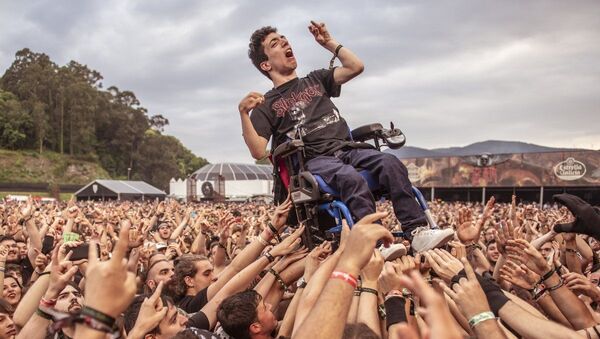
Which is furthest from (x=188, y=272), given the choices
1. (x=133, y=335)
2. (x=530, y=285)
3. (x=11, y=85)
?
(x=11, y=85)

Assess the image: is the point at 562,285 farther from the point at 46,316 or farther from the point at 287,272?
the point at 46,316

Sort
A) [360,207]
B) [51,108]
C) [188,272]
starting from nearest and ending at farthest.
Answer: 1. [360,207]
2. [188,272]
3. [51,108]

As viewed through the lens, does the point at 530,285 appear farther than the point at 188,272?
No

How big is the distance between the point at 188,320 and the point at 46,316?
942 mm

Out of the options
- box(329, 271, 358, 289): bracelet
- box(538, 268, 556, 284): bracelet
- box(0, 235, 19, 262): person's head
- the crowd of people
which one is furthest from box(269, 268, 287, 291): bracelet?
box(0, 235, 19, 262): person's head

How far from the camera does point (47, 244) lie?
7902 millimetres

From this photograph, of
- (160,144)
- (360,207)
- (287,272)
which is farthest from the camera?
(160,144)

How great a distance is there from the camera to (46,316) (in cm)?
350

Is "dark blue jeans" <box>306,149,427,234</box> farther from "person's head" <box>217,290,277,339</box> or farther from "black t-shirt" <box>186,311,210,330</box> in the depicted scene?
"black t-shirt" <box>186,311,210,330</box>

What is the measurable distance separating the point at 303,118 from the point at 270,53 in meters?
0.77

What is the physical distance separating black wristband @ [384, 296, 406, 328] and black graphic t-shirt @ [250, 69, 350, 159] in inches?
81.1

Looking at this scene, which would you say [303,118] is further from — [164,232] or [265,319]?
[164,232]

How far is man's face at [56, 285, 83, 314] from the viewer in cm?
400

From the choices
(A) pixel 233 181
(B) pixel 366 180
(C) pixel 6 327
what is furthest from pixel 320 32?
(A) pixel 233 181
